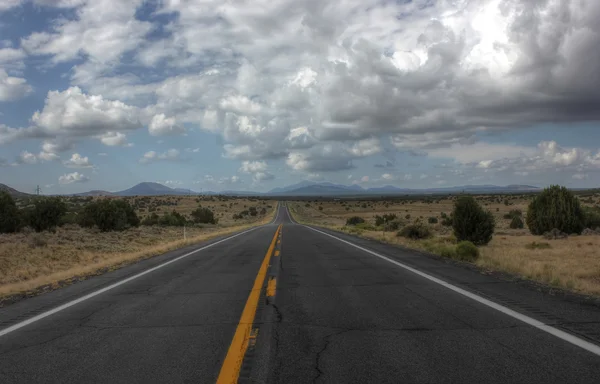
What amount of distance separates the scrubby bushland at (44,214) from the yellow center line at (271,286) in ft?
81.2

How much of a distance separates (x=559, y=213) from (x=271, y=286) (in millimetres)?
28873

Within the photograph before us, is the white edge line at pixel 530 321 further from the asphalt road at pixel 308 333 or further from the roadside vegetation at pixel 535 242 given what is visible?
the roadside vegetation at pixel 535 242

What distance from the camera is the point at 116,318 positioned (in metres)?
7.41

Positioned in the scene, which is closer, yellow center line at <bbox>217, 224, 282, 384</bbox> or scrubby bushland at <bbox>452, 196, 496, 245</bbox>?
yellow center line at <bbox>217, 224, 282, 384</bbox>

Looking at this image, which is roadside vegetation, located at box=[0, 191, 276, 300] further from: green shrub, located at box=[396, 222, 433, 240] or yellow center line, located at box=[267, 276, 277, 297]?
green shrub, located at box=[396, 222, 433, 240]

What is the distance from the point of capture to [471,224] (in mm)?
25438

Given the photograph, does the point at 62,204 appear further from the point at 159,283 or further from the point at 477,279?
the point at 477,279

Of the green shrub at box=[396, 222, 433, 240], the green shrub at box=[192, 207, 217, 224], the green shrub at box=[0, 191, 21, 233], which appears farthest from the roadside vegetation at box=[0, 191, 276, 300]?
the green shrub at box=[192, 207, 217, 224]

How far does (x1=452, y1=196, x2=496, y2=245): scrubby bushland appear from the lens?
25.3m

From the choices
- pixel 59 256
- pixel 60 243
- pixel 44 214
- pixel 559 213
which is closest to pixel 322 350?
pixel 59 256

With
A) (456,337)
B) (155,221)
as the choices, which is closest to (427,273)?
(456,337)

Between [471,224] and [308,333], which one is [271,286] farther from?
[471,224]

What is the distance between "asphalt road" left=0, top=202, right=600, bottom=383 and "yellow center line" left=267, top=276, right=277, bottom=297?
0.02 meters

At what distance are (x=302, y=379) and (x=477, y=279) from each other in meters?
7.09
